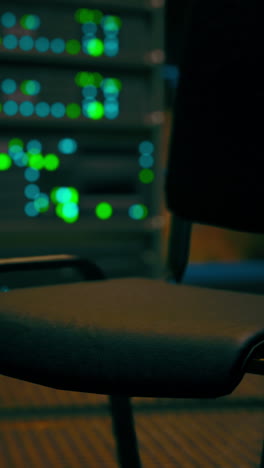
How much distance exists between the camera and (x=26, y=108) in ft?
5.95

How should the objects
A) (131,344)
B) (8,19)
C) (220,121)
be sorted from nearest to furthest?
(131,344), (220,121), (8,19)

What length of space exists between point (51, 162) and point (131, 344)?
4.59 feet

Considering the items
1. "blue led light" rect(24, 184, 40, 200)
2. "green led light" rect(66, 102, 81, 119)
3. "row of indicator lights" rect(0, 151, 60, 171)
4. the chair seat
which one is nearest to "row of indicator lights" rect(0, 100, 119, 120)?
"green led light" rect(66, 102, 81, 119)

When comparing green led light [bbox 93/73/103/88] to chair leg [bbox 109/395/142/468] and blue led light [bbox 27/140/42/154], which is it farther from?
chair leg [bbox 109/395/142/468]

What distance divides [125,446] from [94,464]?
337 millimetres

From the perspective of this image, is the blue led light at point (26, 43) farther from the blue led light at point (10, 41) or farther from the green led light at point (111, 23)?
the green led light at point (111, 23)

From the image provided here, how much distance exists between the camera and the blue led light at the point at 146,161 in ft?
6.28

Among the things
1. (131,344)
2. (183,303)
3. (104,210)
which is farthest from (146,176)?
(131,344)

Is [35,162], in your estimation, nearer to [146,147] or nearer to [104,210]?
[104,210]

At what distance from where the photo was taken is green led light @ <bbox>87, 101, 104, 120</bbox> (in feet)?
6.07

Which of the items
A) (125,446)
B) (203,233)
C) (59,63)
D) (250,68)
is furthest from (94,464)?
(203,233)

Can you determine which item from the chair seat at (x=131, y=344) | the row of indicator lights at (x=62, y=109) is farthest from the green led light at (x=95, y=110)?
the chair seat at (x=131, y=344)

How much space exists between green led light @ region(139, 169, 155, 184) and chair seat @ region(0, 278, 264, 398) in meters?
1.29

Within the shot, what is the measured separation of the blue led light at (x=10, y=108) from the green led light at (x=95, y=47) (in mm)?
343
